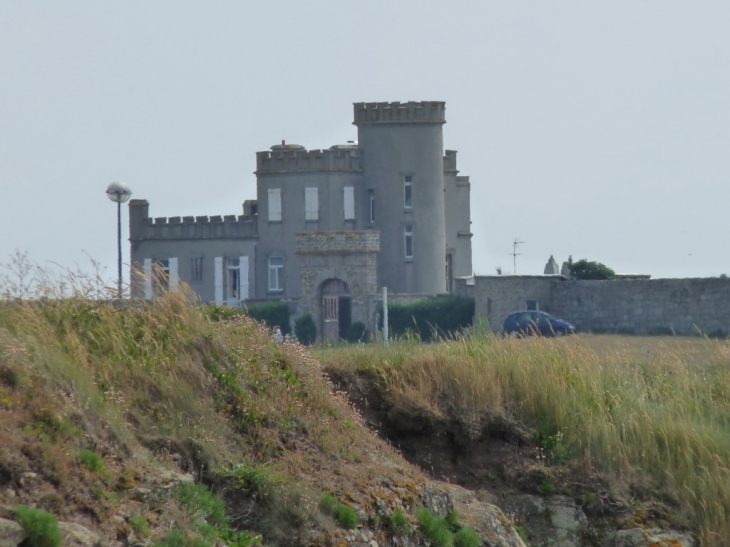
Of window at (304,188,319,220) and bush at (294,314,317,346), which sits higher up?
window at (304,188,319,220)

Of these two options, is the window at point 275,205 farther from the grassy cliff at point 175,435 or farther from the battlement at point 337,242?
the grassy cliff at point 175,435

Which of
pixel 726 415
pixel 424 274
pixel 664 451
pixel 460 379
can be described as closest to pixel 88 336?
pixel 460 379

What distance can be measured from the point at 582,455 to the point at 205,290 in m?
52.0

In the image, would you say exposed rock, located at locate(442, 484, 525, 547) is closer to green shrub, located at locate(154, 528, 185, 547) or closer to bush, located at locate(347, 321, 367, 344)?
green shrub, located at locate(154, 528, 185, 547)

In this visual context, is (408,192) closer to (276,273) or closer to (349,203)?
(349,203)

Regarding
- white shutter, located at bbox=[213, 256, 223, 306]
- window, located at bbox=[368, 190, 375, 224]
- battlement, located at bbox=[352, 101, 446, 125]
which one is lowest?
white shutter, located at bbox=[213, 256, 223, 306]

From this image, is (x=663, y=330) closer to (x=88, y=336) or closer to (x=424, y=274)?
(x=424, y=274)

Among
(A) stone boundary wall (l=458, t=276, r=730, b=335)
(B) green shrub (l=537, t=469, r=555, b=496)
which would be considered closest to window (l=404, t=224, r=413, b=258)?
(A) stone boundary wall (l=458, t=276, r=730, b=335)

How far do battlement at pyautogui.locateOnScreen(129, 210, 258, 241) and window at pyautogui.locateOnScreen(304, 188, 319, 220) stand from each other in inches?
112

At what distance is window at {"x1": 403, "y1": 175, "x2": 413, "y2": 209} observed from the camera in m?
63.8

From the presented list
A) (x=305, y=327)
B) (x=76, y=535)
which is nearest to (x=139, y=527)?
(x=76, y=535)

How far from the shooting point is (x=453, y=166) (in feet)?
227

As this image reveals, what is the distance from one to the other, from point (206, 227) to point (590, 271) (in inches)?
732

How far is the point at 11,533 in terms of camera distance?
732 centimetres
